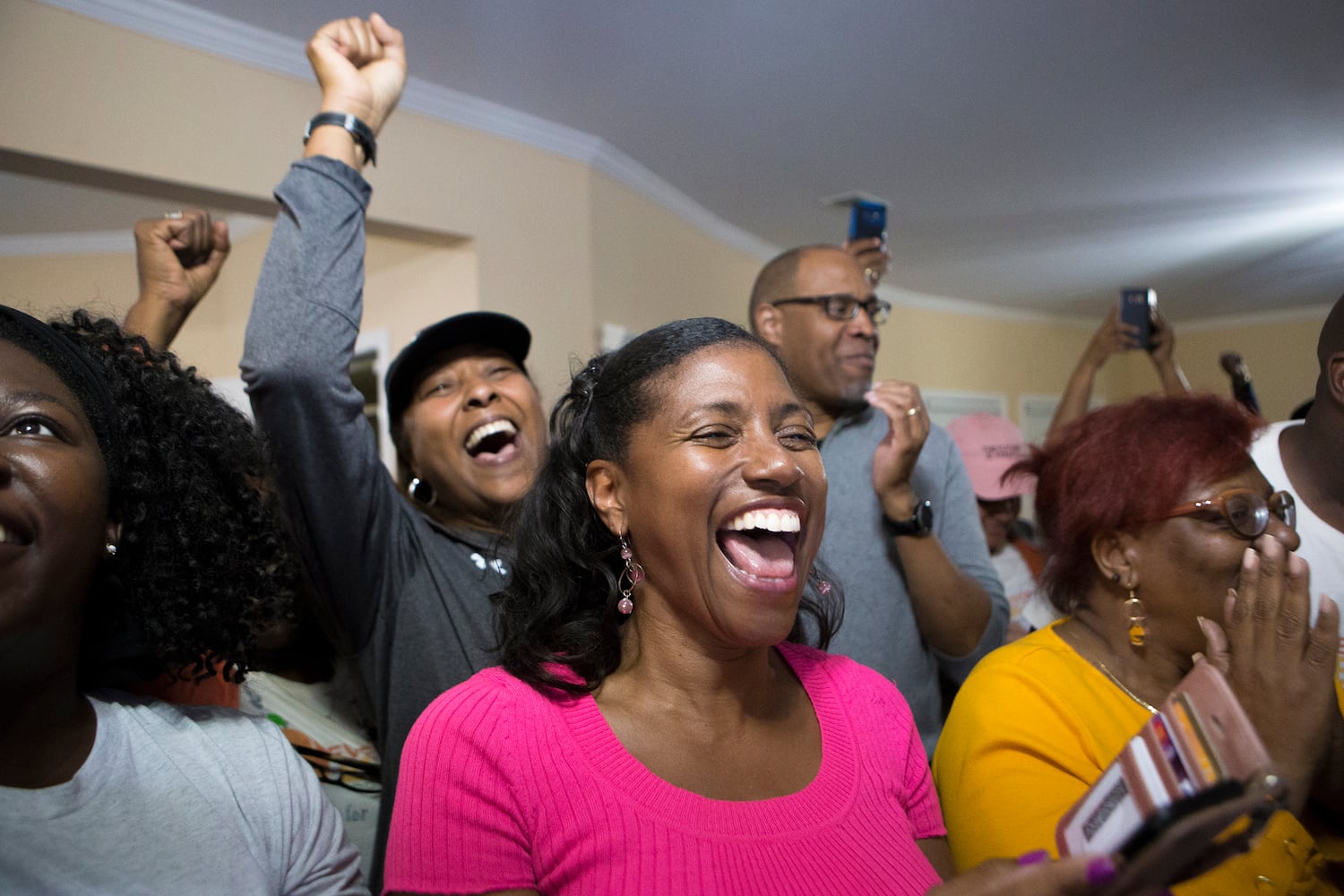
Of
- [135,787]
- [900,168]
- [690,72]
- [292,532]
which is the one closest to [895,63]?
[690,72]

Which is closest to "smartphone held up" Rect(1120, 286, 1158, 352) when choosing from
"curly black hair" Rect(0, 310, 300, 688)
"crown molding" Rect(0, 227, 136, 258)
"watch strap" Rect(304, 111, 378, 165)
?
"watch strap" Rect(304, 111, 378, 165)

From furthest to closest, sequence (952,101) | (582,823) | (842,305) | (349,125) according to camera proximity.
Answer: (952,101)
(842,305)
(349,125)
(582,823)

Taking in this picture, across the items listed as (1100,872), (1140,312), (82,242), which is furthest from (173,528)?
(1140,312)

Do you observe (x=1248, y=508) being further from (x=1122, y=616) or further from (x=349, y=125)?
(x=349, y=125)

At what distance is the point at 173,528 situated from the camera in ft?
3.74

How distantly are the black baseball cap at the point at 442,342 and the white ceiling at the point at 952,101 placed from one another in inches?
46.1

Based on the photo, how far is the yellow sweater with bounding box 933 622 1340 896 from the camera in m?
1.06

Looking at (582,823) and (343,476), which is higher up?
(343,476)

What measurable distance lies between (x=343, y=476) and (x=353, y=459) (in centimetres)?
3

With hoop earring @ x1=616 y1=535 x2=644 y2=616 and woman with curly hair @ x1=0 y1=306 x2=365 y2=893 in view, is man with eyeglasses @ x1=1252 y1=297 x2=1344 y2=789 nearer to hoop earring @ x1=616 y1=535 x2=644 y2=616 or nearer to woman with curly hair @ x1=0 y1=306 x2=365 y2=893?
hoop earring @ x1=616 y1=535 x2=644 y2=616

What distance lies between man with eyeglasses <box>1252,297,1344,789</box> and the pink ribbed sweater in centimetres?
56

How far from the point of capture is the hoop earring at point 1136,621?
1303mm

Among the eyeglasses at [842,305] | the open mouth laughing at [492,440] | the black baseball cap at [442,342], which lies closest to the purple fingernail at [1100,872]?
the open mouth laughing at [492,440]

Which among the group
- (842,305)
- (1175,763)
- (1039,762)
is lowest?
(1039,762)
